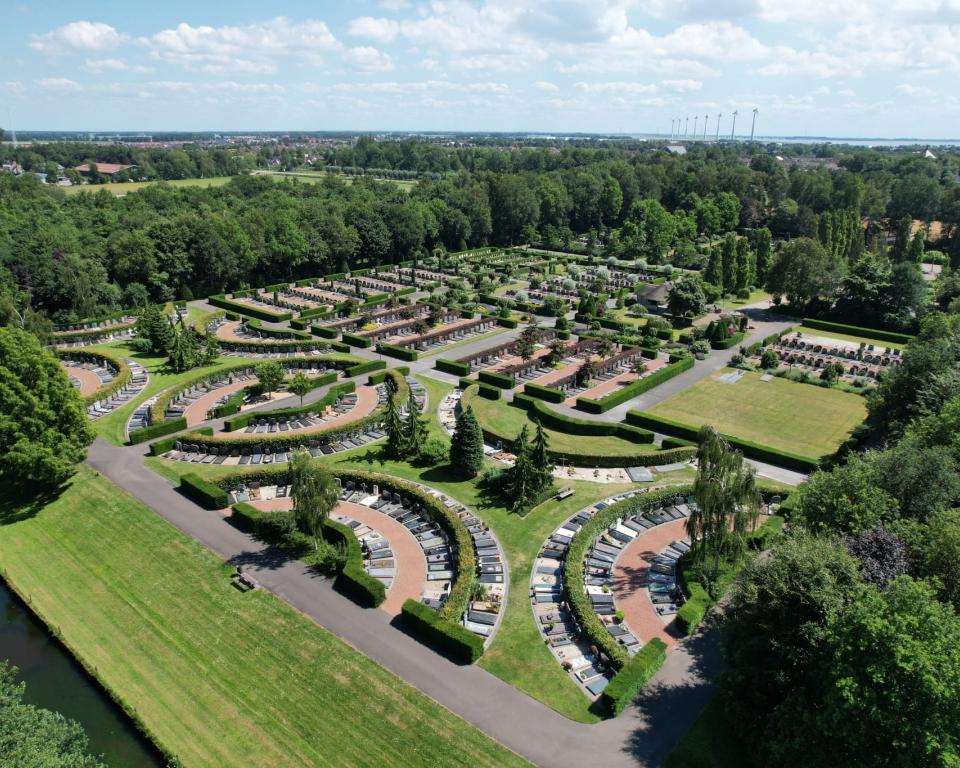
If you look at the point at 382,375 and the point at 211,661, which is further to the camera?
the point at 382,375

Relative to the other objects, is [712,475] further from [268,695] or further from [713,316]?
[713,316]

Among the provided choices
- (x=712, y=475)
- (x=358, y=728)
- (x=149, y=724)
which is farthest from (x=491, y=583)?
(x=149, y=724)

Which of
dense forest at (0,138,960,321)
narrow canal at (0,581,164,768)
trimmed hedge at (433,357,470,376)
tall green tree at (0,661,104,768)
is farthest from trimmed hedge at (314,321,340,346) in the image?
tall green tree at (0,661,104,768)

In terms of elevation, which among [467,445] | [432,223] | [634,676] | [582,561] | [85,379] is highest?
[432,223]

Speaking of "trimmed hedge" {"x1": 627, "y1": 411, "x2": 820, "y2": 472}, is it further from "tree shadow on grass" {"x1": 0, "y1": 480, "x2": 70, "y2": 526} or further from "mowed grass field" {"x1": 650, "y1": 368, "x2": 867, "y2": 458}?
"tree shadow on grass" {"x1": 0, "y1": 480, "x2": 70, "y2": 526}

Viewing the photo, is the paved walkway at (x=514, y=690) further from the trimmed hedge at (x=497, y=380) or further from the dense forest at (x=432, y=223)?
the dense forest at (x=432, y=223)

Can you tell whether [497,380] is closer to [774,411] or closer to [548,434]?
[548,434]

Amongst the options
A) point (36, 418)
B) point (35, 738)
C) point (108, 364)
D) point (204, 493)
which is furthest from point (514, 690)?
point (108, 364)
